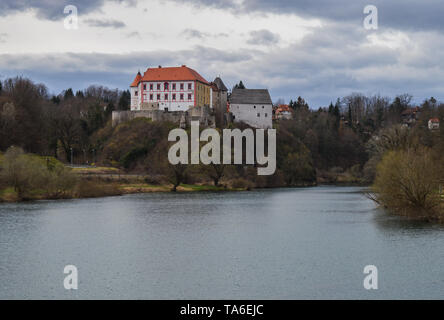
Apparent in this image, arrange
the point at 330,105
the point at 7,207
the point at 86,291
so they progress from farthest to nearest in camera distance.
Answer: the point at 330,105, the point at 7,207, the point at 86,291

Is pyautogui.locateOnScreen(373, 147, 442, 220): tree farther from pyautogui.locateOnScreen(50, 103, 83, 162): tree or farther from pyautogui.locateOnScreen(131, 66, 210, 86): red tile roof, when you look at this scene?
pyautogui.locateOnScreen(50, 103, 83, 162): tree

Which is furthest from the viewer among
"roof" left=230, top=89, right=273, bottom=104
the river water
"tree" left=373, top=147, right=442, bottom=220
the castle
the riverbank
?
"roof" left=230, top=89, right=273, bottom=104

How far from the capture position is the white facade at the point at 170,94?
313 feet

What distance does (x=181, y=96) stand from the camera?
96000 millimetres

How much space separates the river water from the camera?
19516 millimetres

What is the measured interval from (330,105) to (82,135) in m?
61.2

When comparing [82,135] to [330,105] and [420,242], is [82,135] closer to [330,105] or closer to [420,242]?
[330,105]

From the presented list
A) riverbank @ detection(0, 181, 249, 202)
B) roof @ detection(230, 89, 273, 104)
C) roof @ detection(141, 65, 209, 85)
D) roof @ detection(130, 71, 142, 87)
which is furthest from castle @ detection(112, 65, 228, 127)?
riverbank @ detection(0, 181, 249, 202)

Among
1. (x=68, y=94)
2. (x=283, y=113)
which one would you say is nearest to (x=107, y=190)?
(x=283, y=113)

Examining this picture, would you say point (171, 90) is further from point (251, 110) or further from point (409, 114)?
point (409, 114)

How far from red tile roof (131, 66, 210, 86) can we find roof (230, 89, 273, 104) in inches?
252

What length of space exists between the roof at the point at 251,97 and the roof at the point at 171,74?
21.0 feet

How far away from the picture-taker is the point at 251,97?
101 metres

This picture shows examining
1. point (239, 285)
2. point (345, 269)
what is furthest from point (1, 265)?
point (345, 269)
